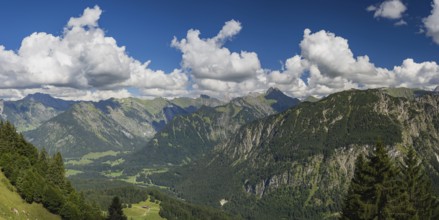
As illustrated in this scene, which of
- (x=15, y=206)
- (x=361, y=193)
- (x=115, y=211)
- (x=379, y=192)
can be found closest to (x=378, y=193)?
(x=379, y=192)

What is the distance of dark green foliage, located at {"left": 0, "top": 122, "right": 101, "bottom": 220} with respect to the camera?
301 feet

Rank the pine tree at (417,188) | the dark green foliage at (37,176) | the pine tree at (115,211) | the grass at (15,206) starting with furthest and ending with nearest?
the pine tree at (115,211) < the dark green foliage at (37,176) < the grass at (15,206) < the pine tree at (417,188)

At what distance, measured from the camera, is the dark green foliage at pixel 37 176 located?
9188cm

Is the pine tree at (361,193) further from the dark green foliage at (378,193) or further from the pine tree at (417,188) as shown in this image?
the pine tree at (417,188)

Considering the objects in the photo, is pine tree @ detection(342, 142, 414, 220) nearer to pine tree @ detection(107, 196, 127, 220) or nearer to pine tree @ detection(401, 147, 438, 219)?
pine tree @ detection(401, 147, 438, 219)

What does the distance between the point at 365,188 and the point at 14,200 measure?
70125 millimetres

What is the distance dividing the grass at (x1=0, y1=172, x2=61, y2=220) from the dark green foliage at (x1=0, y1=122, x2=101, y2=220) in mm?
1595

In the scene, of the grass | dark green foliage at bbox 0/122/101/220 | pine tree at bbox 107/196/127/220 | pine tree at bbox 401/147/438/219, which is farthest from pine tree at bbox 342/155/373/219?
dark green foliage at bbox 0/122/101/220

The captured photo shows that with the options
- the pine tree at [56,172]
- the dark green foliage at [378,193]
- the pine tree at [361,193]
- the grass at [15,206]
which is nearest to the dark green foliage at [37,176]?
the pine tree at [56,172]

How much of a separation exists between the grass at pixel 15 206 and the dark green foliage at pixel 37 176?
1.59 m

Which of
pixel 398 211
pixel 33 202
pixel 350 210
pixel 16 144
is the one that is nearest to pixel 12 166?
pixel 33 202

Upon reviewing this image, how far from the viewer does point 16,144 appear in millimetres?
110250

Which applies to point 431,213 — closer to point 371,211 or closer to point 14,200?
point 371,211

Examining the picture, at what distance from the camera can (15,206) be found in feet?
267
